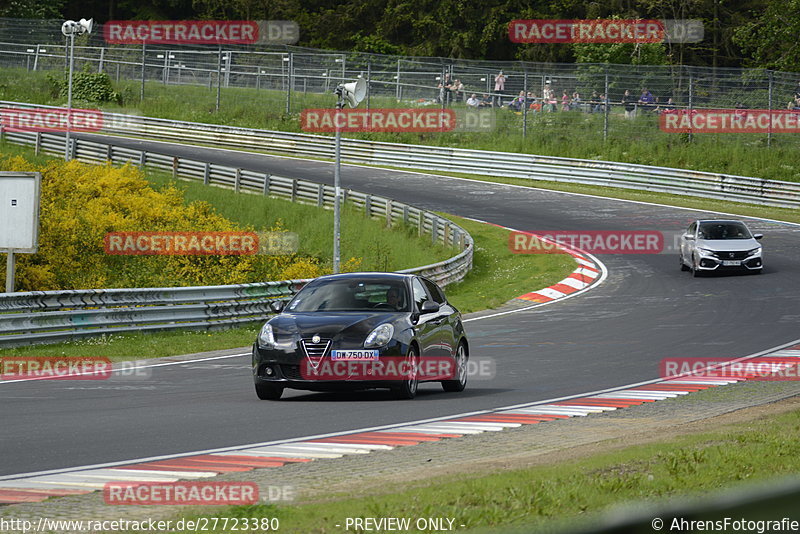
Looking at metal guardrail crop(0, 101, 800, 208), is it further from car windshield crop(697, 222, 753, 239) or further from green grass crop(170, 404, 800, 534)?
green grass crop(170, 404, 800, 534)

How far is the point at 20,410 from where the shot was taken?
39.7 ft

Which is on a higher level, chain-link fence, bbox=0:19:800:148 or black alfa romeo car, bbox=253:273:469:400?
chain-link fence, bbox=0:19:800:148

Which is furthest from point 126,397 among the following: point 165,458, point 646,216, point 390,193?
point 390,193

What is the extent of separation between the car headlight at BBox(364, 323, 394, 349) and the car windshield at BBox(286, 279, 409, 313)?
0.69 metres

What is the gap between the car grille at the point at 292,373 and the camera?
12.8 meters

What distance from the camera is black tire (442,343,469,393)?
14453mm

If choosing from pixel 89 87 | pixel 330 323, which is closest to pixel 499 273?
pixel 330 323

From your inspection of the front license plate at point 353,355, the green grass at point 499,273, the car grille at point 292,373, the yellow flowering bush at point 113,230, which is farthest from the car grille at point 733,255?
the car grille at point 292,373

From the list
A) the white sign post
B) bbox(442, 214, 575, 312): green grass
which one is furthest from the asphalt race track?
the white sign post

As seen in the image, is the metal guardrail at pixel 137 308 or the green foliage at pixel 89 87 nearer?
the metal guardrail at pixel 137 308

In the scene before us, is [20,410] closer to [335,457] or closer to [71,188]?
[335,457]

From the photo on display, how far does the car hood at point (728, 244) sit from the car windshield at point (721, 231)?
0.14 m

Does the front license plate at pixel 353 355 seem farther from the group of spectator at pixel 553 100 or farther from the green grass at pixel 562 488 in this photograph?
the group of spectator at pixel 553 100

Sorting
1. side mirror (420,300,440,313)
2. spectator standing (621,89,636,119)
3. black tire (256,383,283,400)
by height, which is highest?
spectator standing (621,89,636,119)
